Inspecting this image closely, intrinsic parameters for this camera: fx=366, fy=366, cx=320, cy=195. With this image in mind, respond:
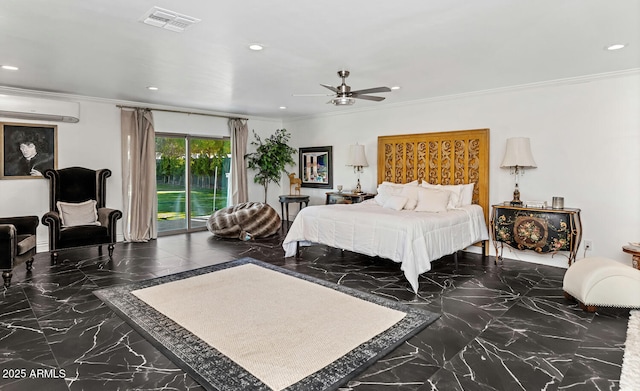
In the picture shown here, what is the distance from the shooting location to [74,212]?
556cm

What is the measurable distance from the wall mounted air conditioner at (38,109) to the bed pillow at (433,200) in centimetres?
558

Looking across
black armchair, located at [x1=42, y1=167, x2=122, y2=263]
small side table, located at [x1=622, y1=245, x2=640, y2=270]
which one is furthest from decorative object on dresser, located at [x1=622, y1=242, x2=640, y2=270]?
black armchair, located at [x1=42, y1=167, x2=122, y2=263]

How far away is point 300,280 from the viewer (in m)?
4.35

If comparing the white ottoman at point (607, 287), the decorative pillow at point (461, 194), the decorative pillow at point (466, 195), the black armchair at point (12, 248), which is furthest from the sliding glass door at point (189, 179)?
the white ottoman at point (607, 287)

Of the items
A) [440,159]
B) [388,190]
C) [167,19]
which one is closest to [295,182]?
[388,190]

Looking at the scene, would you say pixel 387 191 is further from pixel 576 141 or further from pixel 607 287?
pixel 607 287

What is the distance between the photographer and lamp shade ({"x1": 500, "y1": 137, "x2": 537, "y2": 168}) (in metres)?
4.96

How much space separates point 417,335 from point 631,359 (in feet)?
4.69

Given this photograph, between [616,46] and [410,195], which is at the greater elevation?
[616,46]

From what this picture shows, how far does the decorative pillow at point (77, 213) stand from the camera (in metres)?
5.48

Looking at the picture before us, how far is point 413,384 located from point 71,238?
16.4ft

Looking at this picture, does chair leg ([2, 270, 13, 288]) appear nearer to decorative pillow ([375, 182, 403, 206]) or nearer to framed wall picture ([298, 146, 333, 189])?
decorative pillow ([375, 182, 403, 206])

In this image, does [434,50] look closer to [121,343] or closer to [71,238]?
[121,343]

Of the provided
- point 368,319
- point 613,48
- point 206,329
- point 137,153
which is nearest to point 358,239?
point 368,319
